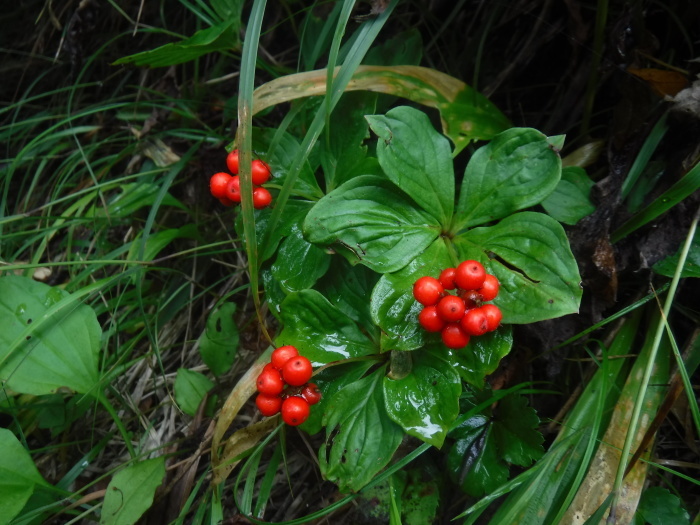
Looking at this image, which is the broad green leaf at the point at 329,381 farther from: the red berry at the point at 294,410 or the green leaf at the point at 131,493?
the green leaf at the point at 131,493

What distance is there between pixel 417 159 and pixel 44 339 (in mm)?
1704

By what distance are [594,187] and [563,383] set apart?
734 mm

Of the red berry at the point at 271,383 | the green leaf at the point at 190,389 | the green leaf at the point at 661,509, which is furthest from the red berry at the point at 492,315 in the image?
the green leaf at the point at 190,389

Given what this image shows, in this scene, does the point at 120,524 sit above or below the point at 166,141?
below

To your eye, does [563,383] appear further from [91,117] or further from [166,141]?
[91,117]

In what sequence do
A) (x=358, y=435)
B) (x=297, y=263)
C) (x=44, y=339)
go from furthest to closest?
(x=44, y=339), (x=297, y=263), (x=358, y=435)

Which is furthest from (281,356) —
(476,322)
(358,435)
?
(476,322)

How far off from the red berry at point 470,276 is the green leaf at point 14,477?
177 cm

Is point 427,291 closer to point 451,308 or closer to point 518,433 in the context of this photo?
point 451,308

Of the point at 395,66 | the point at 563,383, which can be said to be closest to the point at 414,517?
the point at 563,383

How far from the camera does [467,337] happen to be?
5.15 feet

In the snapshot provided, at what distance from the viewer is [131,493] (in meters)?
2.01

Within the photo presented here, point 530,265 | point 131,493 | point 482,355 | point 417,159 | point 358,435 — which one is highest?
point 417,159

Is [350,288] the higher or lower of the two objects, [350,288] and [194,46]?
the lower
